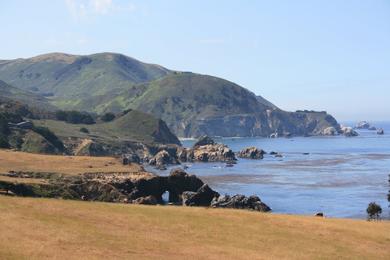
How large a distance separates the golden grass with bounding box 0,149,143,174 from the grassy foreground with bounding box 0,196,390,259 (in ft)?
174

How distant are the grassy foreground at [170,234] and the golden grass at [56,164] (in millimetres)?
52997

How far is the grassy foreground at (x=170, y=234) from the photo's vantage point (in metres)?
34.8

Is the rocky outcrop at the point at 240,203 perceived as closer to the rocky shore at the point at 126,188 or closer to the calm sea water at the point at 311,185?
the rocky shore at the point at 126,188

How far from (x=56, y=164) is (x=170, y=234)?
79.1 m

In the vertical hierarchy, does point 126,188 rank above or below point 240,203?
above

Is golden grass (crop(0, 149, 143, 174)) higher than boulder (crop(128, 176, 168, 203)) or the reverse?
higher

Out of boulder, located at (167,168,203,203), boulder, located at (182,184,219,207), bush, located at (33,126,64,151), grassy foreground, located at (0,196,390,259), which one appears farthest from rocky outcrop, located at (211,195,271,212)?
bush, located at (33,126,64,151)

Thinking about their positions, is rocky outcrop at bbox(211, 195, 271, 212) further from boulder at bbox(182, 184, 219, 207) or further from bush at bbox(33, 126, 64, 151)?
bush at bbox(33, 126, 64, 151)

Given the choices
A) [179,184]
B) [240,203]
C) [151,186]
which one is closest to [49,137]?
Answer: [179,184]

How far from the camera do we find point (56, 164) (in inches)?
4577

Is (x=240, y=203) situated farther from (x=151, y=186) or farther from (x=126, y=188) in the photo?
(x=151, y=186)

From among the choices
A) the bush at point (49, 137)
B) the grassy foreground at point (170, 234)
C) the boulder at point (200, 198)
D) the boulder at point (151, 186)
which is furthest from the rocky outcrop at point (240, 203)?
the bush at point (49, 137)

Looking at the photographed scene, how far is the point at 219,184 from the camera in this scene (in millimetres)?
147125

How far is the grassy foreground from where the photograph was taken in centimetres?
3484
